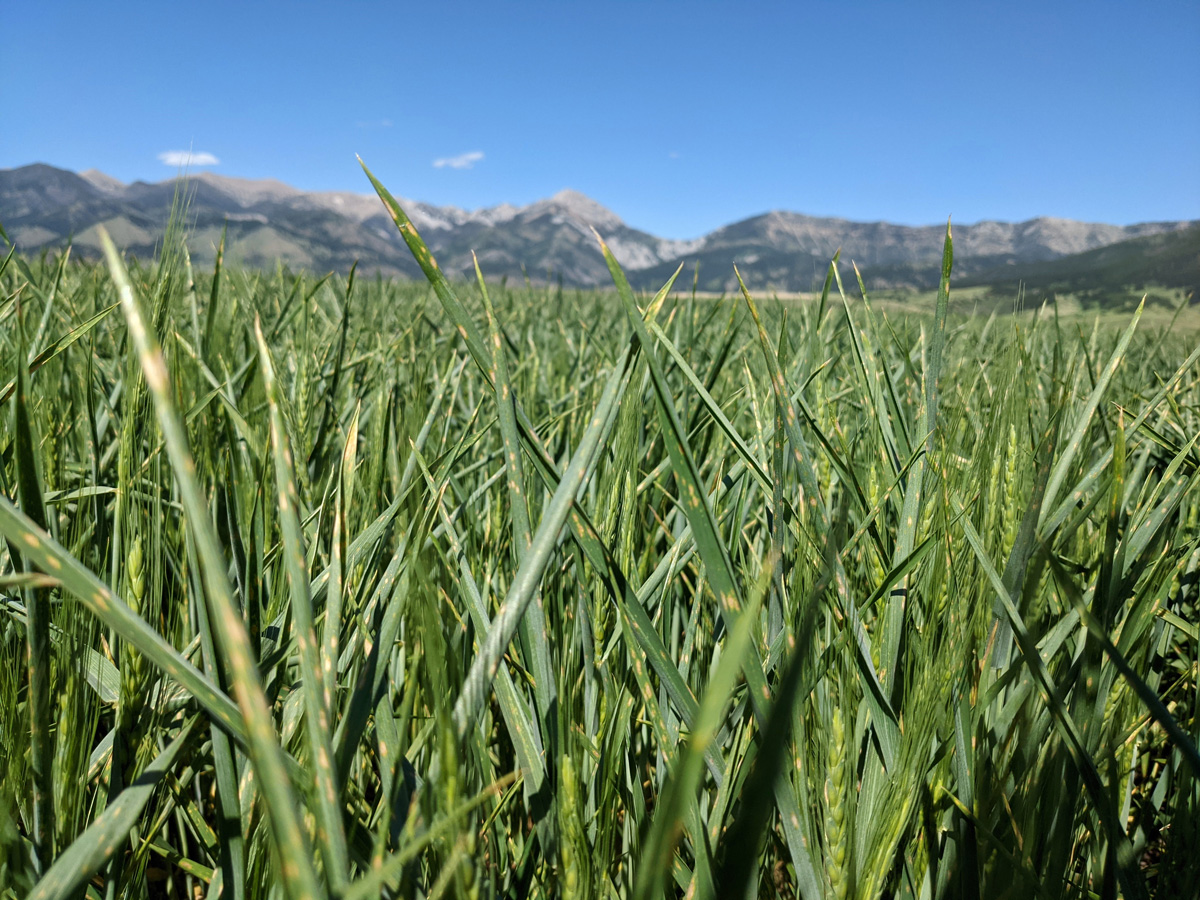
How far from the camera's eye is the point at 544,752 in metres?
0.52

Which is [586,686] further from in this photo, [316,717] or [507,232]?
[507,232]

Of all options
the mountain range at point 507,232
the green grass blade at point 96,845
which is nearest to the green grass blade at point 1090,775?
the green grass blade at point 96,845

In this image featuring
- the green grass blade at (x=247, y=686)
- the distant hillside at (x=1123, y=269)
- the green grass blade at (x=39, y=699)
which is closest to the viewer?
the green grass blade at (x=247, y=686)

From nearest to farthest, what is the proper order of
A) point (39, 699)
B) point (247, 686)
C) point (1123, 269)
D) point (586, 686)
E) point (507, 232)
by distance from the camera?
point (247, 686), point (39, 699), point (586, 686), point (1123, 269), point (507, 232)

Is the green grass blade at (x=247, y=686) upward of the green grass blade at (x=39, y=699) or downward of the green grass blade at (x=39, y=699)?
upward


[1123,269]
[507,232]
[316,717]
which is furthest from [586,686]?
[507,232]

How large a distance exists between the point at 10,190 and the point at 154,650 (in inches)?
6044

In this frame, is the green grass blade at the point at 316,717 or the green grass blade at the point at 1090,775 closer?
the green grass blade at the point at 316,717

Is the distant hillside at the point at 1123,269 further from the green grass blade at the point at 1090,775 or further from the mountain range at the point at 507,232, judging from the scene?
the mountain range at the point at 507,232

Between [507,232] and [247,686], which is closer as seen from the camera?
[247,686]

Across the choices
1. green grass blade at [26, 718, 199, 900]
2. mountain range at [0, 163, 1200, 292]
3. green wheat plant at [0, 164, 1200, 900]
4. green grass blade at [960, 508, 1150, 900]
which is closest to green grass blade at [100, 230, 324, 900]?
green wheat plant at [0, 164, 1200, 900]

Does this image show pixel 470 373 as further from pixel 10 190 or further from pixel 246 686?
pixel 10 190

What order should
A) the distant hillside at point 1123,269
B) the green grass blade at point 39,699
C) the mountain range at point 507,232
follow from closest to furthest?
the green grass blade at point 39,699 < the distant hillside at point 1123,269 < the mountain range at point 507,232

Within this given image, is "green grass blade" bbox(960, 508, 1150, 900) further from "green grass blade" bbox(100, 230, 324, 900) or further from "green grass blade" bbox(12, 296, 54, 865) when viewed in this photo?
"green grass blade" bbox(12, 296, 54, 865)
